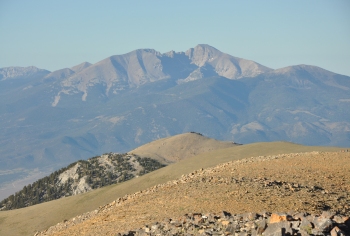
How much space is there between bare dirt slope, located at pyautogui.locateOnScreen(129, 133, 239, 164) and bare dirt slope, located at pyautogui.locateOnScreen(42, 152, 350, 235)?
148ft

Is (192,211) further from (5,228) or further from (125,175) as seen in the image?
(125,175)

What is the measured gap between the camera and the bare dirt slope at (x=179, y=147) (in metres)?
74.1

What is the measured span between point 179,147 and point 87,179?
1855 cm

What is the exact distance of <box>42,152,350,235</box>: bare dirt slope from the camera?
18984 millimetres

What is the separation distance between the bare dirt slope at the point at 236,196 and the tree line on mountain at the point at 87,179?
3491 cm

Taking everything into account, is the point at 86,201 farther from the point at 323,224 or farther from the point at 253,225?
the point at 323,224

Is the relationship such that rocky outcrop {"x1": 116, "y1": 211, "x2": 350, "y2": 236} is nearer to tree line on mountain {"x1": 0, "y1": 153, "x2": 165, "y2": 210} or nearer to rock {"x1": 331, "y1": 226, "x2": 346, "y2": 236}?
rock {"x1": 331, "y1": 226, "x2": 346, "y2": 236}

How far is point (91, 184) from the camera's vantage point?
62.2 meters

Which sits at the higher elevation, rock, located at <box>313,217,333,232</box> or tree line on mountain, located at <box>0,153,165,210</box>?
rock, located at <box>313,217,333,232</box>

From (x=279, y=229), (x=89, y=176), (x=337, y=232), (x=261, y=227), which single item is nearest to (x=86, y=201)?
(x=89, y=176)

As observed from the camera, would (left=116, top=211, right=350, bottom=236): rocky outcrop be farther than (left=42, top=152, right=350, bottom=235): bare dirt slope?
No

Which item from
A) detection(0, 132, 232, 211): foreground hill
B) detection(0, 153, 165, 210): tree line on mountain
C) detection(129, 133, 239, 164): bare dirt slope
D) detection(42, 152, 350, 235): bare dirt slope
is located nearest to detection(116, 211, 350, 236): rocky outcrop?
detection(42, 152, 350, 235): bare dirt slope

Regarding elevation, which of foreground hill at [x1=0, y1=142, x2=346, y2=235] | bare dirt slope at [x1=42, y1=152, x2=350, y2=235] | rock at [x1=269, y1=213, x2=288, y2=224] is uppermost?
rock at [x1=269, y1=213, x2=288, y2=224]

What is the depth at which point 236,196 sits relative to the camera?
66.5 ft
